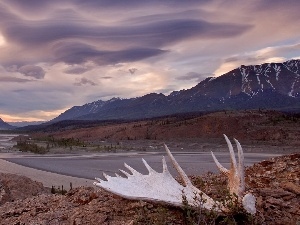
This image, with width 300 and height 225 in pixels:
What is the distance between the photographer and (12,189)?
9.69 metres

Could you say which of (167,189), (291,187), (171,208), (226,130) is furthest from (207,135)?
(171,208)

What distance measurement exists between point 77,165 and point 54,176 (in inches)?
210

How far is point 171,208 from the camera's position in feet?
12.5

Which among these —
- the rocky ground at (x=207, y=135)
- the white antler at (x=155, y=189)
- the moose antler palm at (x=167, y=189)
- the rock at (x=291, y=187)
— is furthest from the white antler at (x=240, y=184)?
the rocky ground at (x=207, y=135)

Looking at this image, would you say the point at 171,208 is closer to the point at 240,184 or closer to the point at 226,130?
the point at 240,184

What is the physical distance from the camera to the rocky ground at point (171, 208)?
12.1 feet

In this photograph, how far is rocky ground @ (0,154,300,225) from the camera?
370 cm

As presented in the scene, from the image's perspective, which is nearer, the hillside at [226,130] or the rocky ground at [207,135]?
the rocky ground at [207,135]

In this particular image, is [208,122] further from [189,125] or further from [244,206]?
[244,206]

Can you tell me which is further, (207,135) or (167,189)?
(207,135)

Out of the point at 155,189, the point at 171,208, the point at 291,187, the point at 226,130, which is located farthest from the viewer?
the point at 226,130

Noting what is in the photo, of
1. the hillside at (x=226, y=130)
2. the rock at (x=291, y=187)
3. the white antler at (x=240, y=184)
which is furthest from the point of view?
the hillside at (x=226, y=130)

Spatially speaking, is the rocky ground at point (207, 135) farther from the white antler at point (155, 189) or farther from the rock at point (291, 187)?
the white antler at point (155, 189)

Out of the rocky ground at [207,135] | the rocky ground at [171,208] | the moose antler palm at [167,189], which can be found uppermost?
the rocky ground at [207,135]
